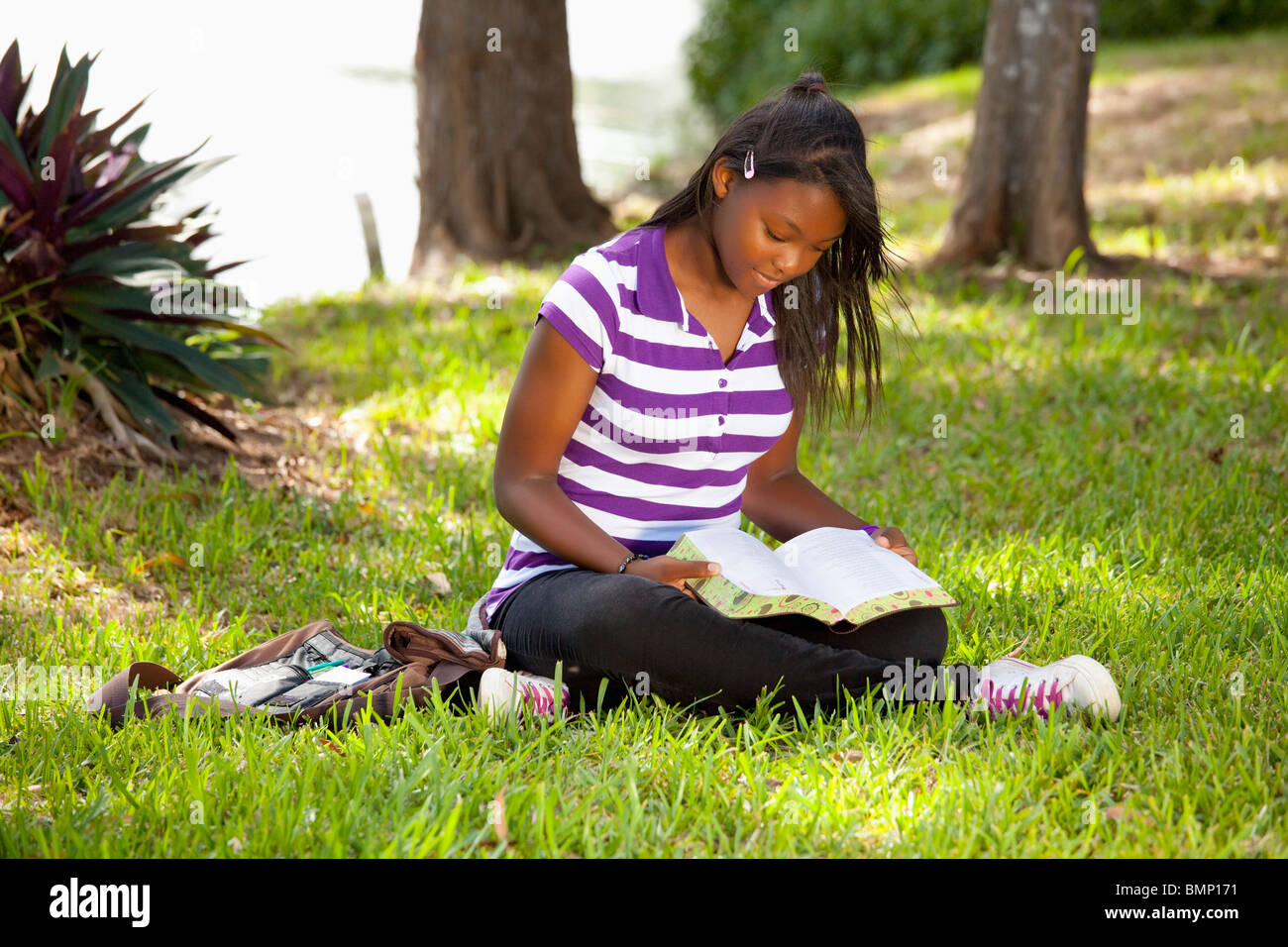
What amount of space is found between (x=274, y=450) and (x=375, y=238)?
3.97 meters

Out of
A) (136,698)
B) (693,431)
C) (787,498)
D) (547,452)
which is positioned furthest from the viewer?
(787,498)

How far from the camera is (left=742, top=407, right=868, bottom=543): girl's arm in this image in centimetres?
325

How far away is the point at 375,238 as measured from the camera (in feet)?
28.3

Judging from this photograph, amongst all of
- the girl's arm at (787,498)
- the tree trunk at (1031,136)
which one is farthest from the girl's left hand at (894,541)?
the tree trunk at (1031,136)

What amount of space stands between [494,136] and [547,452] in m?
5.37

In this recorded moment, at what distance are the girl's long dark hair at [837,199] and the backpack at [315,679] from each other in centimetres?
107

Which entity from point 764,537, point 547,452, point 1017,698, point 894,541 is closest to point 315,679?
point 547,452

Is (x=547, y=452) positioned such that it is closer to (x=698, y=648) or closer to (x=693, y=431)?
(x=693, y=431)

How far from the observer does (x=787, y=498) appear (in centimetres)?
330

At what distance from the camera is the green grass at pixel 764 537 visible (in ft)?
7.57

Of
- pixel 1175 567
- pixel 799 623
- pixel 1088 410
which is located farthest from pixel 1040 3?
pixel 799 623

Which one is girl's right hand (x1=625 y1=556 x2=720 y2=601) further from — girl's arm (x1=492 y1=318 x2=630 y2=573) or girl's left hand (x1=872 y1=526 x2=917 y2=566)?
girl's left hand (x1=872 y1=526 x2=917 y2=566)

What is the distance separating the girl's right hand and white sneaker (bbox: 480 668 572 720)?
1.11 ft

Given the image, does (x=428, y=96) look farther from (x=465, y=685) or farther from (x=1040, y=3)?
(x=465, y=685)
